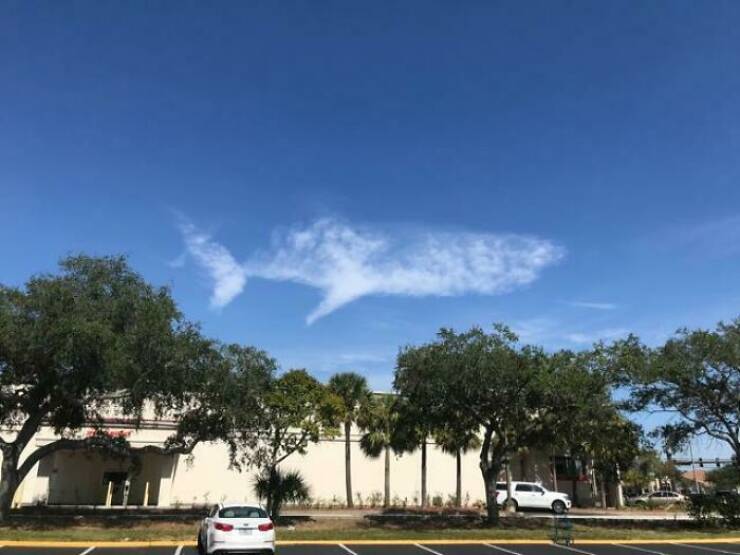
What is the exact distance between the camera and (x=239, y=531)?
15.4m

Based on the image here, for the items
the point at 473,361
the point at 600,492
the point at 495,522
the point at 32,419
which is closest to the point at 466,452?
the point at 600,492

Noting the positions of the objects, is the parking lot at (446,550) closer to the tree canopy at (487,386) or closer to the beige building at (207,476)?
the tree canopy at (487,386)

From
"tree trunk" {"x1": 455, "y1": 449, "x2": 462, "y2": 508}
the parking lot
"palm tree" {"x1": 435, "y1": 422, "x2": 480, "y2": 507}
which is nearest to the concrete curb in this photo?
the parking lot

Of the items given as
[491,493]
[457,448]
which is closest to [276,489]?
[491,493]

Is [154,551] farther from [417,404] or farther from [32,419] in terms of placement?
[417,404]

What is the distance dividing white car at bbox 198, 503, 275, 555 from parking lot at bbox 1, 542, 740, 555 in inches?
99.9

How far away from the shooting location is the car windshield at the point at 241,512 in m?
15.8

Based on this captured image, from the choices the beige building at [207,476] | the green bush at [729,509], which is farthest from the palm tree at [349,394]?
the green bush at [729,509]

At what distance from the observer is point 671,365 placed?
26.3 metres

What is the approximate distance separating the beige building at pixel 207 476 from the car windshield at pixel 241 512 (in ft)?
50.4

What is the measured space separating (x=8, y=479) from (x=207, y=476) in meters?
16.6

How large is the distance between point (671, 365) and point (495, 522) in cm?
954

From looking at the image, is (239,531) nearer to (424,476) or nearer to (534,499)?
(424,476)

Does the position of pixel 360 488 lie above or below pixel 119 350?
below
